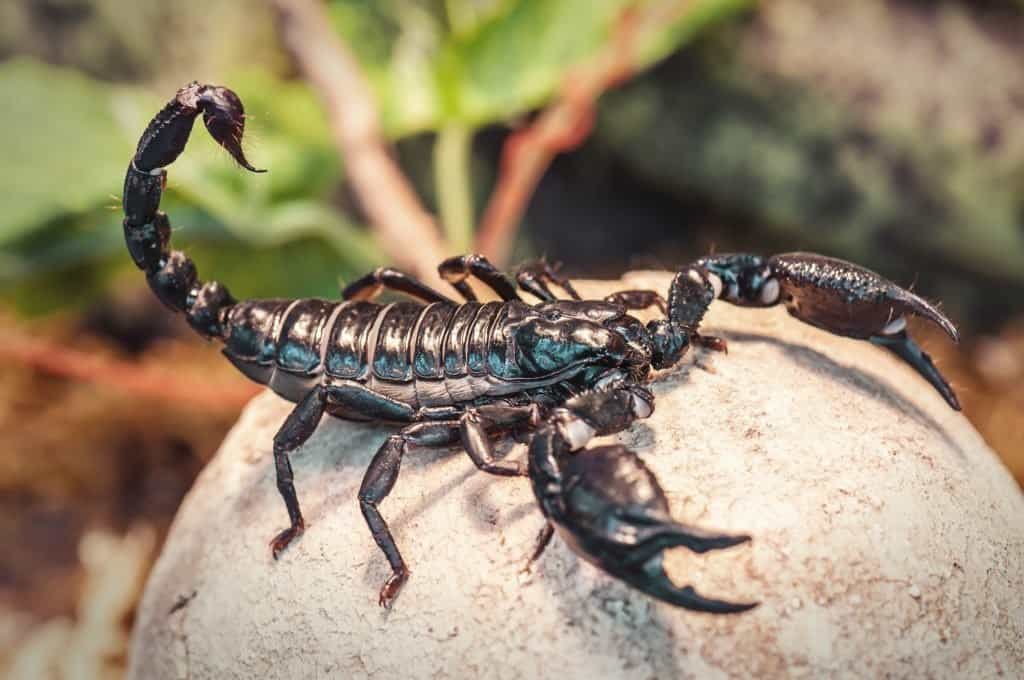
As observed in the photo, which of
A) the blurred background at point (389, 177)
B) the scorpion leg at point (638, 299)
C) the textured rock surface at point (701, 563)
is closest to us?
the textured rock surface at point (701, 563)

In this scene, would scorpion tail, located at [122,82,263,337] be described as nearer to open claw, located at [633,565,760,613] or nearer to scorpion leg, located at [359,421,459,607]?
scorpion leg, located at [359,421,459,607]

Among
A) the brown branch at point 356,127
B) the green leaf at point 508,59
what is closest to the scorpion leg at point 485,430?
the brown branch at point 356,127

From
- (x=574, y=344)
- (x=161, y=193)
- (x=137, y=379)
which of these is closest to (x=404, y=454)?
(x=574, y=344)

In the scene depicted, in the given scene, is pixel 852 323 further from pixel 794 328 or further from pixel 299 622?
pixel 299 622

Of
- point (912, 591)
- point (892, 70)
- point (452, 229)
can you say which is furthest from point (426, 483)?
point (892, 70)

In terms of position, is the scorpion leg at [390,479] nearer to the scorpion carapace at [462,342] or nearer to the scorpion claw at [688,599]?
the scorpion carapace at [462,342]

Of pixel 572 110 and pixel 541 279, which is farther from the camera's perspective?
pixel 572 110

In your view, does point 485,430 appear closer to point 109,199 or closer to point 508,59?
point 109,199
